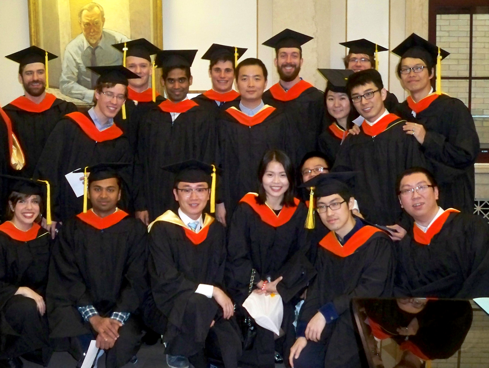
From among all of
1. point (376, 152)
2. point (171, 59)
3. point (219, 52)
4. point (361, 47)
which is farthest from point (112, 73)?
point (361, 47)

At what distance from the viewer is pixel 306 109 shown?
16.6 feet

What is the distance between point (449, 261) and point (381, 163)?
872 millimetres

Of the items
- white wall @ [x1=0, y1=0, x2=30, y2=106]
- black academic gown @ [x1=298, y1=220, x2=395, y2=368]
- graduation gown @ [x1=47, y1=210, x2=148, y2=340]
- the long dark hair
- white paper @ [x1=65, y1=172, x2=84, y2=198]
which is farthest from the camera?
white wall @ [x1=0, y1=0, x2=30, y2=106]

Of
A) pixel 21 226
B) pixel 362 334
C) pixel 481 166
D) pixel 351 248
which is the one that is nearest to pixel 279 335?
pixel 351 248

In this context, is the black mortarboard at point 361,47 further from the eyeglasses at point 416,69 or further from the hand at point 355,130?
the hand at point 355,130

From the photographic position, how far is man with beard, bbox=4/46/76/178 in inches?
191

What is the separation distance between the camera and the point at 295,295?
3.96m

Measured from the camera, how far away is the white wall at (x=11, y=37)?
6.39m

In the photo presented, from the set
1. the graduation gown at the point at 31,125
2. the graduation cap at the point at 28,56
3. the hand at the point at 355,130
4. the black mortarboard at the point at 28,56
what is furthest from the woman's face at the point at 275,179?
the black mortarboard at the point at 28,56

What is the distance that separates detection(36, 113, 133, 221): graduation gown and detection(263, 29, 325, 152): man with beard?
1.48m

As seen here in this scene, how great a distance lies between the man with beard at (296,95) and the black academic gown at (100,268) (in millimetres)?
1642

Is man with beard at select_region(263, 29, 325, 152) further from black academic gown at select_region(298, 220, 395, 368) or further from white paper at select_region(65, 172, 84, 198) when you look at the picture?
white paper at select_region(65, 172, 84, 198)

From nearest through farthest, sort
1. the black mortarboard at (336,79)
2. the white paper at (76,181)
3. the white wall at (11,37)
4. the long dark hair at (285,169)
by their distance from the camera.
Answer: the long dark hair at (285,169)
the white paper at (76,181)
the black mortarboard at (336,79)
the white wall at (11,37)

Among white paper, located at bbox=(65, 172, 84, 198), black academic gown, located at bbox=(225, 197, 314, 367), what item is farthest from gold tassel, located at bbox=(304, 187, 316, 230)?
white paper, located at bbox=(65, 172, 84, 198)
